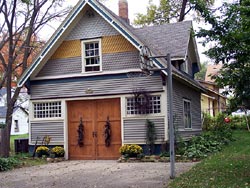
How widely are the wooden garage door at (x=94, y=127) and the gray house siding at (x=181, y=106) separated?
8.32 feet

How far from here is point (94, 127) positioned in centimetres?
1644

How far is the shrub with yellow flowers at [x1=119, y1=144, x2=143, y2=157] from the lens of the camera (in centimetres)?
1477

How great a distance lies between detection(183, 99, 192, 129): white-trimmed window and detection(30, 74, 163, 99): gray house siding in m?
3.56

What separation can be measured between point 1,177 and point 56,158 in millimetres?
4570

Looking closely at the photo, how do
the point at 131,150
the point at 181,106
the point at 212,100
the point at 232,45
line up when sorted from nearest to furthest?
the point at 232,45 → the point at 131,150 → the point at 181,106 → the point at 212,100

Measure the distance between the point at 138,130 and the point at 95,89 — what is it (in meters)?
2.60

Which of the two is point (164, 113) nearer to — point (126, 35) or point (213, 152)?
point (213, 152)

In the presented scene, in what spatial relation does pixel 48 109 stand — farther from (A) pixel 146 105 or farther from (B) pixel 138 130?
(A) pixel 146 105

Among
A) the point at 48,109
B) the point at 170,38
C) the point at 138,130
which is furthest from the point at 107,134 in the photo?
the point at 170,38

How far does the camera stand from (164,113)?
15109mm

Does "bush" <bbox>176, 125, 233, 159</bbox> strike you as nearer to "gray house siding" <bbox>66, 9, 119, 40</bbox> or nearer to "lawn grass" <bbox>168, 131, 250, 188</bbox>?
"lawn grass" <bbox>168, 131, 250, 188</bbox>

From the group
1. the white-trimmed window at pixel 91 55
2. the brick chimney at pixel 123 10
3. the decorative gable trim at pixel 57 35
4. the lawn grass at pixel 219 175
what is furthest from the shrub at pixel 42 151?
the brick chimney at pixel 123 10

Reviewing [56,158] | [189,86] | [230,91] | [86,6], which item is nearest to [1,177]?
[56,158]

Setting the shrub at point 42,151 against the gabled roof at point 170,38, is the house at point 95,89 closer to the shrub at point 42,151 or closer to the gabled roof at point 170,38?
the shrub at point 42,151
